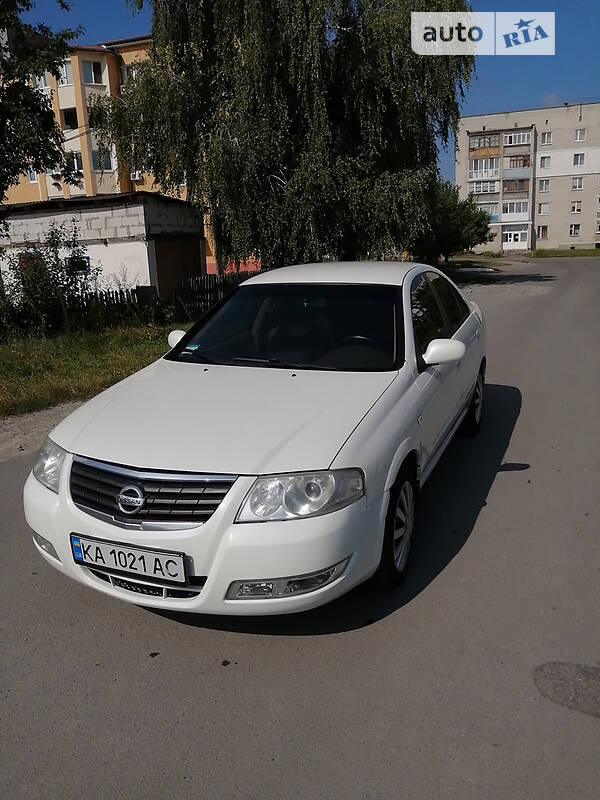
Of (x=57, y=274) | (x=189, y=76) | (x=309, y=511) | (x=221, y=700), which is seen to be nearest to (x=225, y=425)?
(x=309, y=511)

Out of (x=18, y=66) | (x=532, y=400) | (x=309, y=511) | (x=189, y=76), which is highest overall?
(x=189, y=76)

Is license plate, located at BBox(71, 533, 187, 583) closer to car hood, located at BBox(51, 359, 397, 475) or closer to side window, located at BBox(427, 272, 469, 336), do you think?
car hood, located at BBox(51, 359, 397, 475)

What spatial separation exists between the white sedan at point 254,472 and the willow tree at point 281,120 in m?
13.9

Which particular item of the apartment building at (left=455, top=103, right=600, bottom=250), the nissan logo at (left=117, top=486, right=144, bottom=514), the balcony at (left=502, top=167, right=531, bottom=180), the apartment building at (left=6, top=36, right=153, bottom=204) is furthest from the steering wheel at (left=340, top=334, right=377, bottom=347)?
the balcony at (left=502, top=167, right=531, bottom=180)

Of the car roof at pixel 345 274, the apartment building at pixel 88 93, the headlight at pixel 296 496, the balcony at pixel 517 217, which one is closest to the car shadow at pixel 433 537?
the headlight at pixel 296 496

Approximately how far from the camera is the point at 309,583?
271 centimetres

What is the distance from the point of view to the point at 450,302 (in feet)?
17.2

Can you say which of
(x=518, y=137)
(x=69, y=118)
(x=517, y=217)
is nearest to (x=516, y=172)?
(x=518, y=137)

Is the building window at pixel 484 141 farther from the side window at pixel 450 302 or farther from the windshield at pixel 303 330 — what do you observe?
the windshield at pixel 303 330

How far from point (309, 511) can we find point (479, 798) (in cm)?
113

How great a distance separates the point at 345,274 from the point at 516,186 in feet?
274

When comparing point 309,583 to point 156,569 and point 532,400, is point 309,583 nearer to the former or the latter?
point 156,569

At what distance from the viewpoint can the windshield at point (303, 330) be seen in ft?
12.6

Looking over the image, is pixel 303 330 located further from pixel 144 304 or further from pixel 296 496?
pixel 144 304
